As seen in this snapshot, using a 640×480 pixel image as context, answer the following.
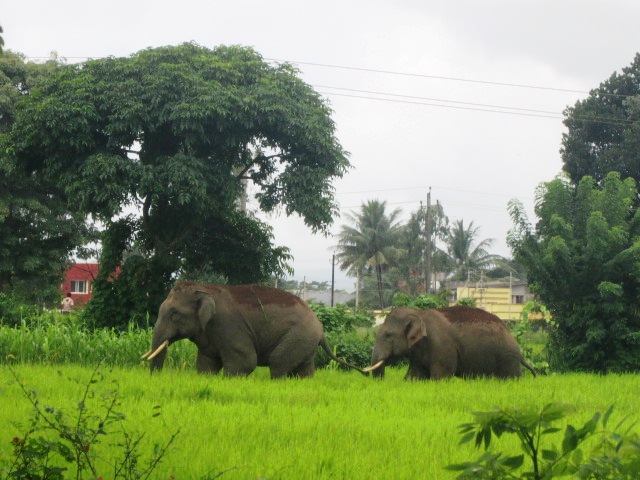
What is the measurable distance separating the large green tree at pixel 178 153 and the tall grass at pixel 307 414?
35.3 ft

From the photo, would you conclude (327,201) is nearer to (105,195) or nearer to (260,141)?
(260,141)

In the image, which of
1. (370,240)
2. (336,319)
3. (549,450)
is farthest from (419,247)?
(549,450)

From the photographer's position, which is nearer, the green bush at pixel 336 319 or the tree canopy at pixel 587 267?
the tree canopy at pixel 587 267

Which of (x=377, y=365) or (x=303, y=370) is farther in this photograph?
(x=303, y=370)

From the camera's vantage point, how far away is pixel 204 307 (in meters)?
12.6

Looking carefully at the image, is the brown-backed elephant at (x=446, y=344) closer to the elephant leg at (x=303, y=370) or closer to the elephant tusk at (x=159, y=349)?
the elephant leg at (x=303, y=370)

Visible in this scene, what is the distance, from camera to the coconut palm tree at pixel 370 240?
6238cm

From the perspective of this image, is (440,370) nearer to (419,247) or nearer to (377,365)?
(377,365)

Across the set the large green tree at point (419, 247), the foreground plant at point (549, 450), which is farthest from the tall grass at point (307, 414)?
the large green tree at point (419, 247)

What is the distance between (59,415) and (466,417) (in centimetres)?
524

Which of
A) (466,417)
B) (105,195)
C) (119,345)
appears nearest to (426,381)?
(466,417)

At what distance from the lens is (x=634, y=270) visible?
17172 mm

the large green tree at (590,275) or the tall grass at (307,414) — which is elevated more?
the large green tree at (590,275)

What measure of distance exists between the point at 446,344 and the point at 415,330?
648mm
